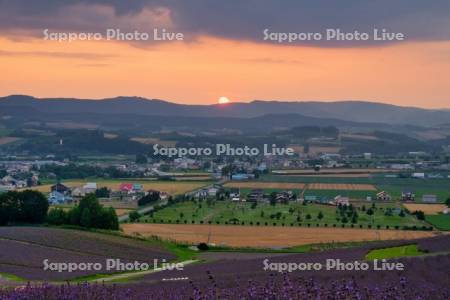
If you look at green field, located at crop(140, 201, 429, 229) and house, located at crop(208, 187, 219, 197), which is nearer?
green field, located at crop(140, 201, 429, 229)

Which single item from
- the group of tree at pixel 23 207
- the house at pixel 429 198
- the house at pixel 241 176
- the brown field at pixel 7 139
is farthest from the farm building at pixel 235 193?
the brown field at pixel 7 139

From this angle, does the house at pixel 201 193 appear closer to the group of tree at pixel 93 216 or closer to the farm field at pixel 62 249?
the group of tree at pixel 93 216

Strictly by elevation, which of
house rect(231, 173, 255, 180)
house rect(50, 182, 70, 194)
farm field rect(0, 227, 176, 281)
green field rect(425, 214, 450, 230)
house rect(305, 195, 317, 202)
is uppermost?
house rect(231, 173, 255, 180)

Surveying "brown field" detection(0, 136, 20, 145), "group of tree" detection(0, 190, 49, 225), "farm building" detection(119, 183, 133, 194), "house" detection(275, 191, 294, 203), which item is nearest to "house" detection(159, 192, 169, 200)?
"farm building" detection(119, 183, 133, 194)

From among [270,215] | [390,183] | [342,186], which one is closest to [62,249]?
[270,215]

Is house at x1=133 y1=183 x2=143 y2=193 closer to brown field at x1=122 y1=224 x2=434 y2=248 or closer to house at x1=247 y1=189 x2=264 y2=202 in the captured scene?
house at x1=247 y1=189 x2=264 y2=202

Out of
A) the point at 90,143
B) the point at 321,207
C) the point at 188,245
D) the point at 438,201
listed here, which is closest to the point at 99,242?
the point at 188,245

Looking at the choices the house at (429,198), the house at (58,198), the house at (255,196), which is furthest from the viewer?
the house at (255,196)
